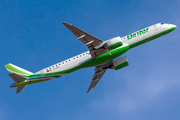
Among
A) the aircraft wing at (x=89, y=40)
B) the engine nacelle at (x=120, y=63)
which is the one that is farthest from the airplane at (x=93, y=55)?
the engine nacelle at (x=120, y=63)

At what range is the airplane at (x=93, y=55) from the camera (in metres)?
53.3

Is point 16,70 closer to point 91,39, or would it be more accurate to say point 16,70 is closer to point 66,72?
point 66,72

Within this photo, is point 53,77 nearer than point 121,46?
No

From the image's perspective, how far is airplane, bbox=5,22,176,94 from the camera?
53.3 meters

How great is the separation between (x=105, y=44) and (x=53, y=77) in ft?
48.1

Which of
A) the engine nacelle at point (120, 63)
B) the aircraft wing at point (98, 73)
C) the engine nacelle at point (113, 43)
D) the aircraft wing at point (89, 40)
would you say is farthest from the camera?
the aircraft wing at point (98, 73)

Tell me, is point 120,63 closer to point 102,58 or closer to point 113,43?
point 102,58

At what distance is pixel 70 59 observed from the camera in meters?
56.7

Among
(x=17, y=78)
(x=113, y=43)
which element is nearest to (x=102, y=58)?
(x=113, y=43)

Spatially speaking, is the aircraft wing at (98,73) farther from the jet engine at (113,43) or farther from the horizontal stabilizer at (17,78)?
the horizontal stabilizer at (17,78)

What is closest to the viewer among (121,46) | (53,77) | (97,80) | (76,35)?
(76,35)

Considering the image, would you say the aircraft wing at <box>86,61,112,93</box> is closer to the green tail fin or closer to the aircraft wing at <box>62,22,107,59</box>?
the aircraft wing at <box>62,22,107,59</box>

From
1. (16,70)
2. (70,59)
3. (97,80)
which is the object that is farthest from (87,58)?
(16,70)

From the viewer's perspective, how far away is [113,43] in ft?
173
